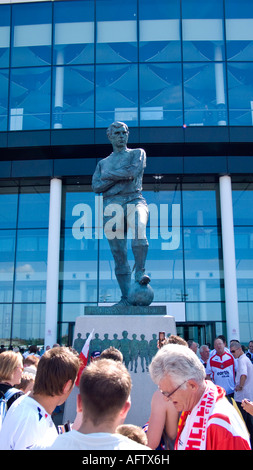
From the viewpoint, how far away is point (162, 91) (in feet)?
60.7

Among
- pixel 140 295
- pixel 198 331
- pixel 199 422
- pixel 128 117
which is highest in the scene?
pixel 128 117

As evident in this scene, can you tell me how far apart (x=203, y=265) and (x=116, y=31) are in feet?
34.7

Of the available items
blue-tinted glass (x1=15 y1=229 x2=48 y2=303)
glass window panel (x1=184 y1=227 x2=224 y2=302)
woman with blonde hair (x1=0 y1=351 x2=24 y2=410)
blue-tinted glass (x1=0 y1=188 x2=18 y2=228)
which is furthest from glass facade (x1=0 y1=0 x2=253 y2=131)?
woman with blonde hair (x1=0 y1=351 x2=24 y2=410)

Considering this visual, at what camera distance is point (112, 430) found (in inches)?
64.9

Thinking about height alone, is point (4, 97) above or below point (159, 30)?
below

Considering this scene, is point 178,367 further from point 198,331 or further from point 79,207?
point 79,207

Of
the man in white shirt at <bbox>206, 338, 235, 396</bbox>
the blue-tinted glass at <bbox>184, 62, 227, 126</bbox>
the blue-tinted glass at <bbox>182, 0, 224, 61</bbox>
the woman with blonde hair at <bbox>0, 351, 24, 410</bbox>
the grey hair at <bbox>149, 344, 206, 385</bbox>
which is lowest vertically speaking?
the man in white shirt at <bbox>206, 338, 235, 396</bbox>

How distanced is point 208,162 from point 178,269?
4602mm

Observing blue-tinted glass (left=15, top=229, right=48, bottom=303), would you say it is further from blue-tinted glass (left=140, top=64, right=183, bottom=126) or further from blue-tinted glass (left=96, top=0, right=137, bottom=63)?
blue-tinted glass (left=96, top=0, right=137, bottom=63)

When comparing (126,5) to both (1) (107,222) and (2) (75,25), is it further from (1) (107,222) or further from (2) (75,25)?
(1) (107,222)

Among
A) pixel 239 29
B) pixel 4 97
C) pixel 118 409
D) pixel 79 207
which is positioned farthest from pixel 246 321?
pixel 118 409

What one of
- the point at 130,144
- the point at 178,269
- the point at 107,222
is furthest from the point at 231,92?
the point at 107,222

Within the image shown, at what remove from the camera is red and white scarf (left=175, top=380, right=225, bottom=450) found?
2205 millimetres

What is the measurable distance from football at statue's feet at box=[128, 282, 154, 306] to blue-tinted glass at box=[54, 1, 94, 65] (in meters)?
14.4
